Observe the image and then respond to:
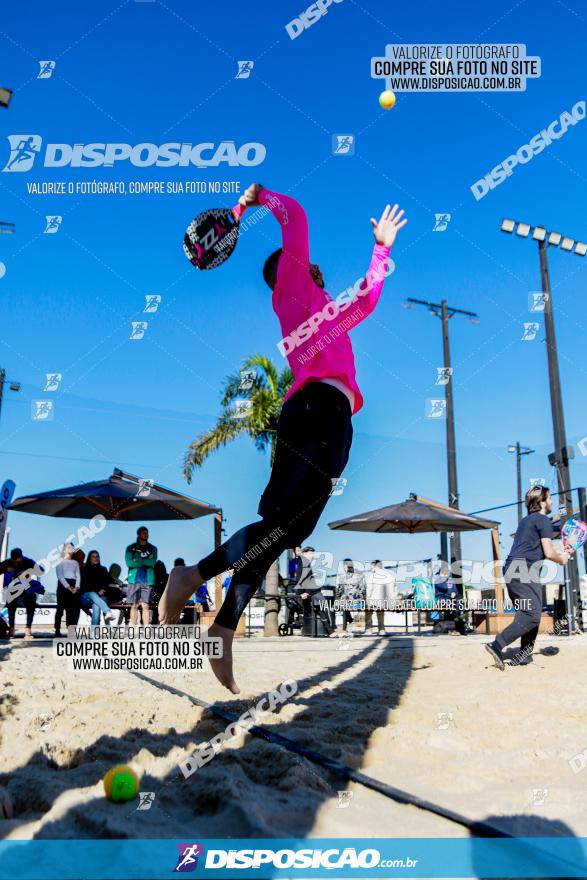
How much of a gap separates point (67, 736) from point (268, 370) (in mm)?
15185

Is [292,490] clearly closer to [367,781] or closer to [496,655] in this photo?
[367,781]

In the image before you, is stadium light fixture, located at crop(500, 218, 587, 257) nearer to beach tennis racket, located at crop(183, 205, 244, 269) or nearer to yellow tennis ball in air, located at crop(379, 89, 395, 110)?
yellow tennis ball in air, located at crop(379, 89, 395, 110)

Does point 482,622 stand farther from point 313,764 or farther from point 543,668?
point 313,764

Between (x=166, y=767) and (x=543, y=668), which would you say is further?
(x=543, y=668)

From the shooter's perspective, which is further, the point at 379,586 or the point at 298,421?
the point at 379,586

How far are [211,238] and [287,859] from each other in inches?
111

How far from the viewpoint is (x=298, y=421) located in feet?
9.57

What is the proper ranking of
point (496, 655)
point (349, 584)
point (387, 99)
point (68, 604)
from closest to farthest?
point (496, 655) < point (387, 99) < point (68, 604) < point (349, 584)

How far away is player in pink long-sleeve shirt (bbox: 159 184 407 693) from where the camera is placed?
2836 millimetres

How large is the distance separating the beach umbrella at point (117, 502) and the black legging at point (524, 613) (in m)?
7.11

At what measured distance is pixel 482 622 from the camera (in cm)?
1547

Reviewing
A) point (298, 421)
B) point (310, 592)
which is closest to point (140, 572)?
point (310, 592)

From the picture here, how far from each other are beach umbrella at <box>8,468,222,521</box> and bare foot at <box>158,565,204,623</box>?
28.1 ft

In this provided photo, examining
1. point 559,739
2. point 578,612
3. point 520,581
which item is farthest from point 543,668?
point 578,612
